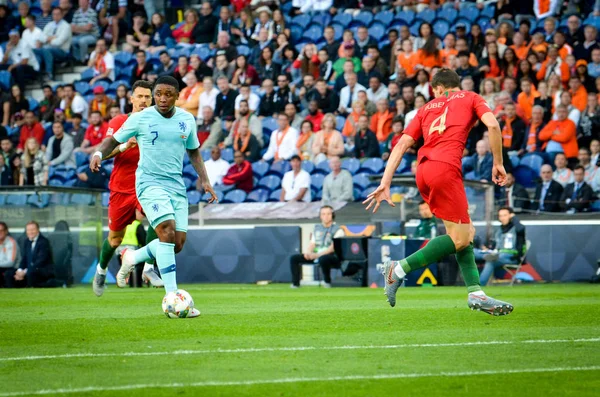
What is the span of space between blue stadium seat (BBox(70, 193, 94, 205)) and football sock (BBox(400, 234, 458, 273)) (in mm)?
11980

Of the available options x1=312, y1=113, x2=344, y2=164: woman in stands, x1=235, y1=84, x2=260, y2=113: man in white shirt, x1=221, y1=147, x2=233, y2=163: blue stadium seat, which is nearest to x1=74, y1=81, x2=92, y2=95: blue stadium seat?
x1=235, y1=84, x2=260, y2=113: man in white shirt

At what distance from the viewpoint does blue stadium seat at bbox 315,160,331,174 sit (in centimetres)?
2302

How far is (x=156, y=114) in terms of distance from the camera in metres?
10.2

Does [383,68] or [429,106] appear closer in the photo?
[429,106]

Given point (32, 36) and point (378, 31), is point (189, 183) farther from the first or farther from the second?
point (32, 36)

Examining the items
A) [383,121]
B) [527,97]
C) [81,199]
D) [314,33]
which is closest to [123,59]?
[314,33]

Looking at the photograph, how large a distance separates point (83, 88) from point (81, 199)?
9.34 m

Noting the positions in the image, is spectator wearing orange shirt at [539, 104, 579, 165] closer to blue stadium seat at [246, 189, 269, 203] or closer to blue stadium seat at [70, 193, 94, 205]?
blue stadium seat at [246, 189, 269, 203]

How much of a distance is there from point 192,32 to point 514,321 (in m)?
21.8

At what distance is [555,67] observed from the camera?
2242 cm

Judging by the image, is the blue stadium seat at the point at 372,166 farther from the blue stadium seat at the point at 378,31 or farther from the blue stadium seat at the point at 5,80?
the blue stadium seat at the point at 5,80

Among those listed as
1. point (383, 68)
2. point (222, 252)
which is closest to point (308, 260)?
point (222, 252)

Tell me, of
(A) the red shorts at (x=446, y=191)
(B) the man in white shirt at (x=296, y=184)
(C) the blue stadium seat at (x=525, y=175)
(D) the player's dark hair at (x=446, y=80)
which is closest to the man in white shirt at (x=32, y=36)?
(B) the man in white shirt at (x=296, y=184)

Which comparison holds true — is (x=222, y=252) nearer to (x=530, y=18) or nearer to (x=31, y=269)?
(x=31, y=269)
